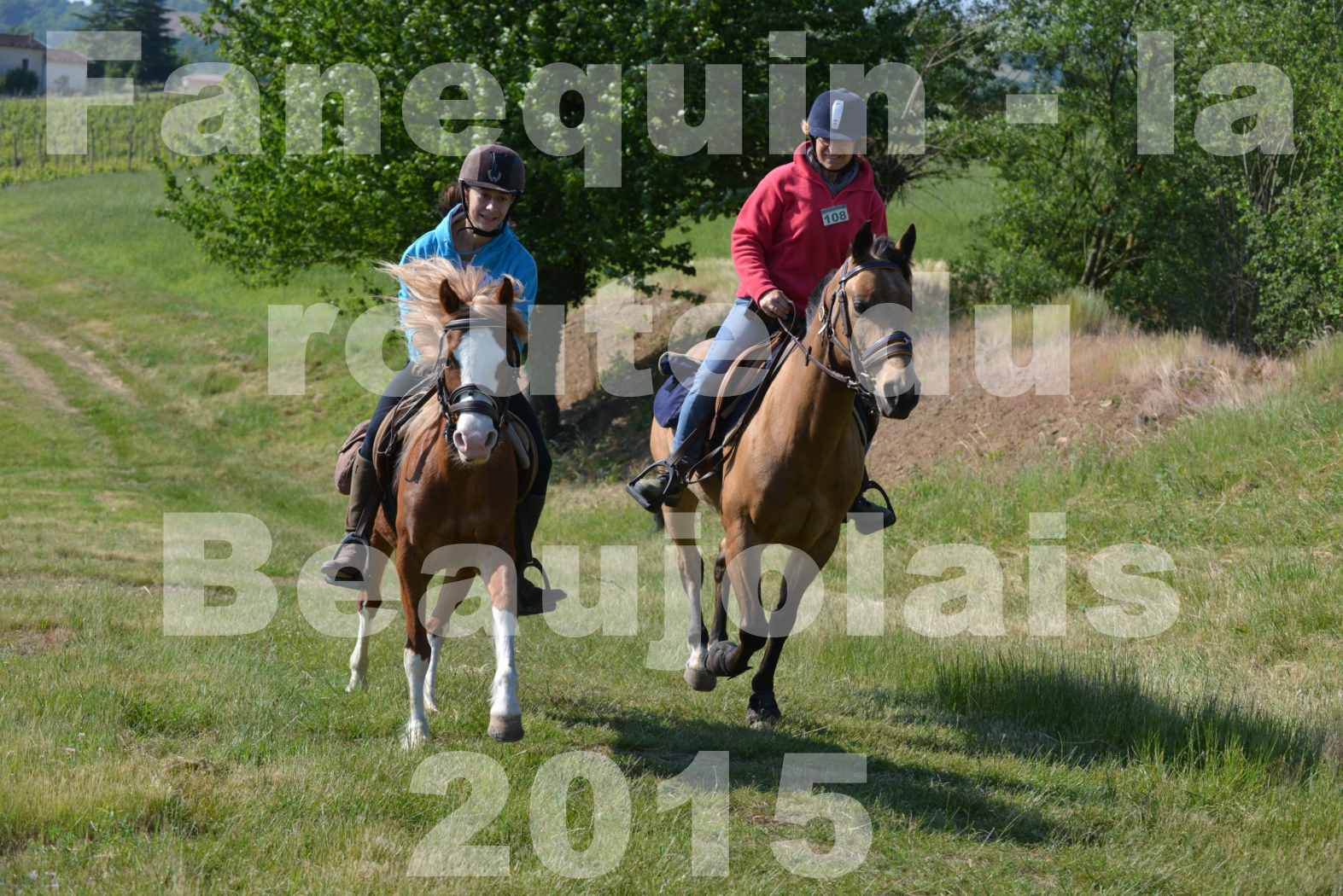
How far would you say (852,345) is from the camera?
6773mm

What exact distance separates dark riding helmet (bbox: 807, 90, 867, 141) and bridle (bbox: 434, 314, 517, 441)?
7.89 ft

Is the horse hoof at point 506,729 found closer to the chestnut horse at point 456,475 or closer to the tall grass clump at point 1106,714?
the chestnut horse at point 456,475

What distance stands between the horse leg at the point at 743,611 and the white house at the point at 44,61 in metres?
129

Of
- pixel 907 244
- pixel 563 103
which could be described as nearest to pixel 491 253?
pixel 907 244

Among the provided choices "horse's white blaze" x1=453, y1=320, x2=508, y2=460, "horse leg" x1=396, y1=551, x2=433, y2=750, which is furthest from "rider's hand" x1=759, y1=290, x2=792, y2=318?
"horse leg" x1=396, y1=551, x2=433, y2=750

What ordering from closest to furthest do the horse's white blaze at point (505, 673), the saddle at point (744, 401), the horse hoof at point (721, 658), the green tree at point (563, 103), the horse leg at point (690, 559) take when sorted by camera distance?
the horse's white blaze at point (505, 673) → the horse hoof at point (721, 658) → the saddle at point (744, 401) → the horse leg at point (690, 559) → the green tree at point (563, 103)

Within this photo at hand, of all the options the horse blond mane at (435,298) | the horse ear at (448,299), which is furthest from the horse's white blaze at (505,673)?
the horse ear at (448,299)

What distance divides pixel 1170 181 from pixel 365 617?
50.6 feet

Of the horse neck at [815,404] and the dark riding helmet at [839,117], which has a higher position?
the dark riding helmet at [839,117]

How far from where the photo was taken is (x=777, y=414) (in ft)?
24.7

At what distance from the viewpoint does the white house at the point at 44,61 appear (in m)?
125

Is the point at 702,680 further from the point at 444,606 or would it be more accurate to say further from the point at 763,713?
the point at 444,606

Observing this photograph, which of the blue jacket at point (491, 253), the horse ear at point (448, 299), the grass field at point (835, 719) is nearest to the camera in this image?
the grass field at point (835, 719)

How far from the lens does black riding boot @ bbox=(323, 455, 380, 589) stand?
7.71 metres
